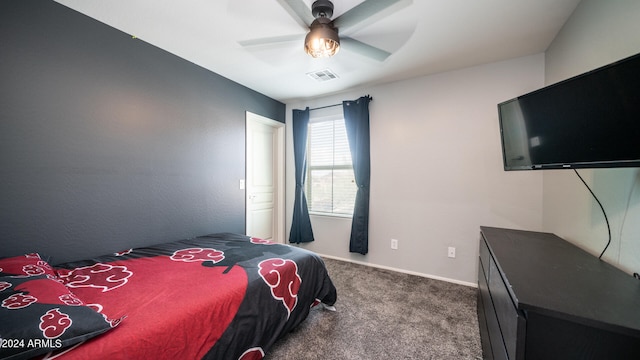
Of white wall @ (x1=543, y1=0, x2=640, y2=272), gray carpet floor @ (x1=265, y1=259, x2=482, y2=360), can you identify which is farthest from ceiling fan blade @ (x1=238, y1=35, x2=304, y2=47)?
gray carpet floor @ (x1=265, y1=259, x2=482, y2=360)

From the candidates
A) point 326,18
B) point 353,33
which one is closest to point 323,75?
point 353,33

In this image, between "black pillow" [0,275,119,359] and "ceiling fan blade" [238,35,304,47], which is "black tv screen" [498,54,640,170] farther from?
"black pillow" [0,275,119,359]

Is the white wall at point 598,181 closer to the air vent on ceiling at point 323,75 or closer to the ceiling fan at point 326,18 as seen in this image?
the ceiling fan at point 326,18

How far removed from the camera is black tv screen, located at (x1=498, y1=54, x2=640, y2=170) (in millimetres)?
832

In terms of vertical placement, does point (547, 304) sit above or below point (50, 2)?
below

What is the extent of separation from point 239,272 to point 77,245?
1343mm

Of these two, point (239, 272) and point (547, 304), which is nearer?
point (547, 304)

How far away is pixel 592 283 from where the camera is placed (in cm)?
88

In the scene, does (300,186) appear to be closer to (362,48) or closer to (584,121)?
(362,48)

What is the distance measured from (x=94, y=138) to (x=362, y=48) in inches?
90.0

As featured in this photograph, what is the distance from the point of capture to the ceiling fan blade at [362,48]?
1764 mm

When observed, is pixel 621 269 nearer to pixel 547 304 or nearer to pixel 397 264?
pixel 547 304

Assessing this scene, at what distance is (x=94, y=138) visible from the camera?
5.82ft

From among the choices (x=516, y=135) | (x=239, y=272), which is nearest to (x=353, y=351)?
(x=239, y=272)
